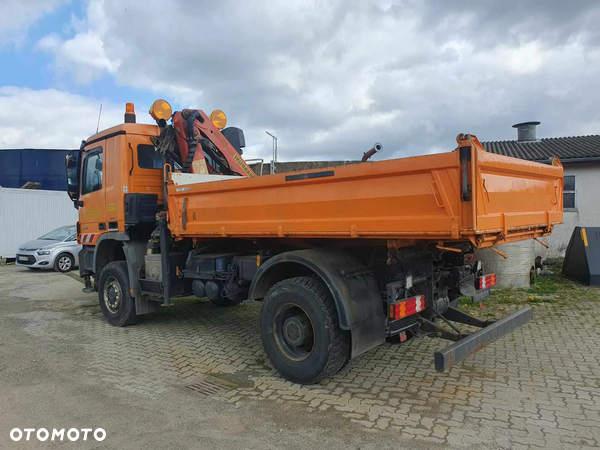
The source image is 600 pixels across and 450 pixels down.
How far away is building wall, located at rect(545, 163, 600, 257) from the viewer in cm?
1334

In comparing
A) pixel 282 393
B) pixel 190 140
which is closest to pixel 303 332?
pixel 282 393

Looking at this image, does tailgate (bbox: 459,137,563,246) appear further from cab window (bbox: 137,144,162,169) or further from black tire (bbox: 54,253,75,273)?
black tire (bbox: 54,253,75,273)

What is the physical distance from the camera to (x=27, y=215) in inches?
715

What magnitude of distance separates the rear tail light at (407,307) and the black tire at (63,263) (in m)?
13.3

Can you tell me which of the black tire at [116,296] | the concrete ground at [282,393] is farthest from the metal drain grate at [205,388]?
the black tire at [116,296]

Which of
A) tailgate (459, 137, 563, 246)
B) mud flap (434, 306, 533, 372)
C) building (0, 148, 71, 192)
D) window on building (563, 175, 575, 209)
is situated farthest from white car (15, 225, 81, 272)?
window on building (563, 175, 575, 209)

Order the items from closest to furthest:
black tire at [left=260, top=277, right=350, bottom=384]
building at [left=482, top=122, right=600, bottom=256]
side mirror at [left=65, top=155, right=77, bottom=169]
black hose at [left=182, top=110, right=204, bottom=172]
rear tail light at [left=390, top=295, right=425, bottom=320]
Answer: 1. rear tail light at [left=390, top=295, right=425, bottom=320]
2. black tire at [left=260, top=277, right=350, bottom=384]
3. black hose at [left=182, top=110, right=204, bottom=172]
4. side mirror at [left=65, top=155, right=77, bottom=169]
5. building at [left=482, top=122, right=600, bottom=256]

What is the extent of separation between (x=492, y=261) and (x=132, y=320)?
6657 mm

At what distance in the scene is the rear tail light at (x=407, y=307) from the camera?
4051mm

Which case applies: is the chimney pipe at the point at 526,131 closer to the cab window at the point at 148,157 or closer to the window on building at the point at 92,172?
the cab window at the point at 148,157

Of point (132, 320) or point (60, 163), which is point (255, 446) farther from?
point (60, 163)

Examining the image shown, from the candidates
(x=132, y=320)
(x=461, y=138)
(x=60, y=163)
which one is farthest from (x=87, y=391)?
(x=60, y=163)

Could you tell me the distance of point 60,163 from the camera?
2427 cm

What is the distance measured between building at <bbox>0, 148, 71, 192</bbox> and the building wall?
22.8 m
